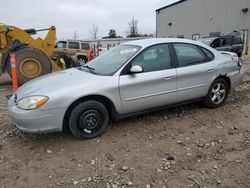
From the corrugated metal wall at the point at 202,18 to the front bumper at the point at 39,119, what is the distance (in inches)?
794

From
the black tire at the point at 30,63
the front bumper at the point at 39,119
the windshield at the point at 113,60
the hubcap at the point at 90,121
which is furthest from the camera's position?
the black tire at the point at 30,63

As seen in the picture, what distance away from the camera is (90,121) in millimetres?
3430

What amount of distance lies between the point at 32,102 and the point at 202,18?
24.3m

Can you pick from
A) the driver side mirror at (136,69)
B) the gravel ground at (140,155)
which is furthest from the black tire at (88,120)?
the driver side mirror at (136,69)

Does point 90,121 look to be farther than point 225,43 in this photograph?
No

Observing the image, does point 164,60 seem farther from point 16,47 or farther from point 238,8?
point 238,8

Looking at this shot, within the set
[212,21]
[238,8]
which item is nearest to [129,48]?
[238,8]

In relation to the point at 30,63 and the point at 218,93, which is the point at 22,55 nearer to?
the point at 30,63

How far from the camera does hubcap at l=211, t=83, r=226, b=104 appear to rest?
4.58 meters

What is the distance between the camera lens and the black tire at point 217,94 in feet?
14.9

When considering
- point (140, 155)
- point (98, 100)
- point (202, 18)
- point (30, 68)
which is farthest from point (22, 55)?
point (202, 18)

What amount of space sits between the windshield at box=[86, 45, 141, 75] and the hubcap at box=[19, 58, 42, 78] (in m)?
3.97

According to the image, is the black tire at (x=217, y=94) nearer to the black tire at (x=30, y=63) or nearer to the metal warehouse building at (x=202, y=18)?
the black tire at (x=30, y=63)

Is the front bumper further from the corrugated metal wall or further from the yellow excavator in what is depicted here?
the corrugated metal wall
